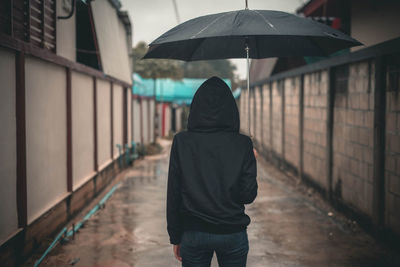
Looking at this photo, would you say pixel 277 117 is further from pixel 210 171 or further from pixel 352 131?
pixel 210 171

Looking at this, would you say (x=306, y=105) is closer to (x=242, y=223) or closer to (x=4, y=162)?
(x=4, y=162)

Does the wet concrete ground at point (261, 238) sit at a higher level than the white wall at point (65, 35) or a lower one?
lower

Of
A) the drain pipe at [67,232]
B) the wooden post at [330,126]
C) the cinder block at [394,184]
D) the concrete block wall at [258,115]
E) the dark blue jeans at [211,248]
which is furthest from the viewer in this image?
the concrete block wall at [258,115]

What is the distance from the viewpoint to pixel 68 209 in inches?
266

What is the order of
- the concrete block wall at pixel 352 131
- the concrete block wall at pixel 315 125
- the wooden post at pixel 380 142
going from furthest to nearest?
the concrete block wall at pixel 315 125
the wooden post at pixel 380 142
the concrete block wall at pixel 352 131

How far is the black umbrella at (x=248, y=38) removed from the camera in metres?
3.39

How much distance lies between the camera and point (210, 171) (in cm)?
251

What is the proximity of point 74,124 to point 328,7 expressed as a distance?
569cm

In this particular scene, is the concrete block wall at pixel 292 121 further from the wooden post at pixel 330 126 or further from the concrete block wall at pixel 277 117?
the wooden post at pixel 330 126

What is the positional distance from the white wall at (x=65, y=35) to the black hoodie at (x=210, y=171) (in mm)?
4629

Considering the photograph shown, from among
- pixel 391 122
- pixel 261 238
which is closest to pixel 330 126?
pixel 391 122

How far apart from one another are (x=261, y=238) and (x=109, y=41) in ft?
19.7

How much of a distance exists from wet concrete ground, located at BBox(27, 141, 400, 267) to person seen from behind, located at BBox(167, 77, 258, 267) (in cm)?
243

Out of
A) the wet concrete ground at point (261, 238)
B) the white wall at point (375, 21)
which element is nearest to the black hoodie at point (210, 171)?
the wet concrete ground at point (261, 238)
